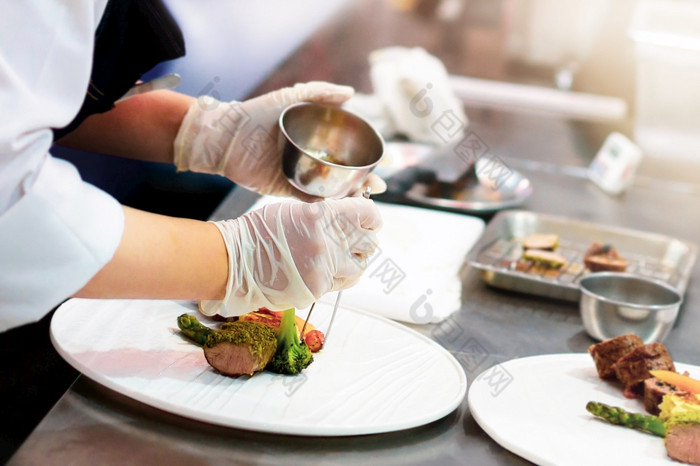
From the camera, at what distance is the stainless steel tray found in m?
1.92

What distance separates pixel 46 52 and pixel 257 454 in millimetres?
686

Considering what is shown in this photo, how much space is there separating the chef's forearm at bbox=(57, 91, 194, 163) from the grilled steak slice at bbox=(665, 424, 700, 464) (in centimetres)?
128

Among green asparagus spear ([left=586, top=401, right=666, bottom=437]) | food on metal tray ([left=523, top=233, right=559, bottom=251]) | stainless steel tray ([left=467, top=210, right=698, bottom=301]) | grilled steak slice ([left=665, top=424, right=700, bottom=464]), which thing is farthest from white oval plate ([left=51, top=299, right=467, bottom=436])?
food on metal tray ([left=523, top=233, right=559, bottom=251])

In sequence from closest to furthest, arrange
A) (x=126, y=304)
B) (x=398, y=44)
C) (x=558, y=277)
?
(x=126, y=304)
(x=558, y=277)
(x=398, y=44)

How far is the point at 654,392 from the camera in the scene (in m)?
1.39

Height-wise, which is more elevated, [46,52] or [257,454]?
[46,52]

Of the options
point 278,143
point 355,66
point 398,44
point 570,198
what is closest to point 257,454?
point 278,143

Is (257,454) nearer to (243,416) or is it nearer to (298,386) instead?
(243,416)

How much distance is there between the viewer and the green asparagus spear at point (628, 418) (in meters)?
1.33

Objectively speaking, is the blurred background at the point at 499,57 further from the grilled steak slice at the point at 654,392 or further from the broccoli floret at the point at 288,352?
the grilled steak slice at the point at 654,392

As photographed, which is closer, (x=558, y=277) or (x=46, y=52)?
(x=46, y=52)

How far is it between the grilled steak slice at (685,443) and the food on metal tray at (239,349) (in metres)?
0.68

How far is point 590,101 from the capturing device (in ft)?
12.7

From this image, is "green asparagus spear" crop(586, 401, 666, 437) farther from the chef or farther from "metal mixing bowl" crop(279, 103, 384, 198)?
"metal mixing bowl" crop(279, 103, 384, 198)
